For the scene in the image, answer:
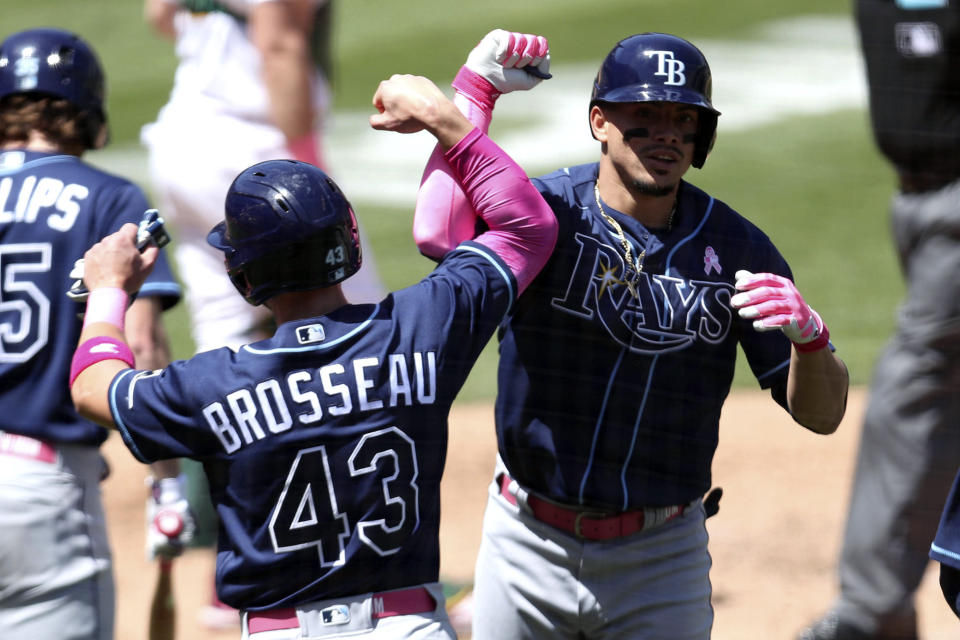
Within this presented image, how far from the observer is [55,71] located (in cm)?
319

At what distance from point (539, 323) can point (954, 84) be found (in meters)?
1.80

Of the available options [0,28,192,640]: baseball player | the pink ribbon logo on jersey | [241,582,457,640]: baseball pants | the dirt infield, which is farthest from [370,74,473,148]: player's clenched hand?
the dirt infield

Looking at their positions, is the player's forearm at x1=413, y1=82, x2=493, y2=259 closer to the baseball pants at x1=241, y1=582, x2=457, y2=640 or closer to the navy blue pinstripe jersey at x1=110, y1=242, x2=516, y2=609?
the navy blue pinstripe jersey at x1=110, y1=242, x2=516, y2=609

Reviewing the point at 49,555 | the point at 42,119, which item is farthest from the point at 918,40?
the point at 49,555

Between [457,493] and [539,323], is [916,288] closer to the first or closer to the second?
[539,323]

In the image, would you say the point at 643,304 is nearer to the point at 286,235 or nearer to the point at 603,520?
the point at 603,520

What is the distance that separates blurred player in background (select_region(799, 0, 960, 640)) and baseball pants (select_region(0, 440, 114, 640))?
6.97 ft

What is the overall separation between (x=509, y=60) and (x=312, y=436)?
35.3 inches

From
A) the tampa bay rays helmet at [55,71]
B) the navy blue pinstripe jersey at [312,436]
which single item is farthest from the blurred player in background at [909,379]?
the tampa bay rays helmet at [55,71]

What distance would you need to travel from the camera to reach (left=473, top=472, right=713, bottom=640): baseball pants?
9.39 feet

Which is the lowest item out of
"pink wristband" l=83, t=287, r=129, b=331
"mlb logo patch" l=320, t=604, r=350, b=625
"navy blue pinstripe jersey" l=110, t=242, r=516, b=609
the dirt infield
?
the dirt infield

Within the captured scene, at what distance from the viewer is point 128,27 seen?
1705 centimetres

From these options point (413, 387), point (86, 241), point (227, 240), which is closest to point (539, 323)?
point (413, 387)

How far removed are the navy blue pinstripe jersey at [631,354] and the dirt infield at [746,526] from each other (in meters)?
1.84
